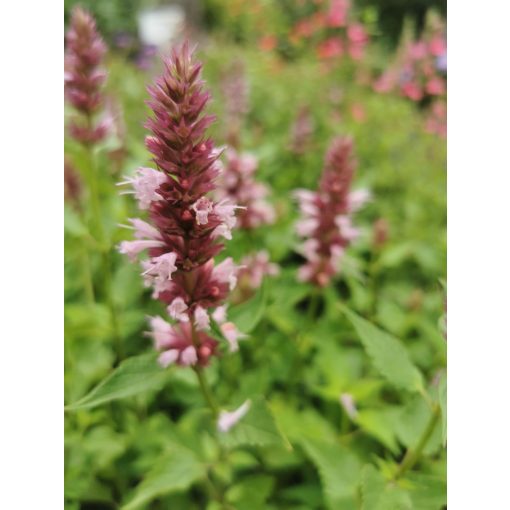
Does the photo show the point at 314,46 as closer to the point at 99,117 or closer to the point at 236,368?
the point at 99,117

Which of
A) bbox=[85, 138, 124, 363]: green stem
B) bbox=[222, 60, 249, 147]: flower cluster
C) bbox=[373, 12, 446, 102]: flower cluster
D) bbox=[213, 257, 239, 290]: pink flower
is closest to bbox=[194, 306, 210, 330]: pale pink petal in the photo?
bbox=[213, 257, 239, 290]: pink flower

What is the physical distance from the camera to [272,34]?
6.55 meters

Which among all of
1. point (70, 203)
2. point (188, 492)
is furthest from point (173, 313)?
point (70, 203)

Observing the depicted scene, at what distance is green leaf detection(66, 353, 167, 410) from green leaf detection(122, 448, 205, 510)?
301 millimetres

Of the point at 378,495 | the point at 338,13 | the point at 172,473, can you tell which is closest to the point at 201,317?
the point at 172,473

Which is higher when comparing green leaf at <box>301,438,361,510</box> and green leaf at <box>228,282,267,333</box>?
green leaf at <box>228,282,267,333</box>

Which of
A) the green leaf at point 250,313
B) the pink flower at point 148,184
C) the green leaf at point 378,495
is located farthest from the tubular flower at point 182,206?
the green leaf at point 378,495

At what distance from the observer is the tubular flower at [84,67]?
1.83 meters

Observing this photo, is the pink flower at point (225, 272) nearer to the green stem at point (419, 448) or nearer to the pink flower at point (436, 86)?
the green stem at point (419, 448)

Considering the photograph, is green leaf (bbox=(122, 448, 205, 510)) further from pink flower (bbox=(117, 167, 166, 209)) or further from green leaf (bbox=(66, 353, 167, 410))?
pink flower (bbox=(117, 167, 166, 209))

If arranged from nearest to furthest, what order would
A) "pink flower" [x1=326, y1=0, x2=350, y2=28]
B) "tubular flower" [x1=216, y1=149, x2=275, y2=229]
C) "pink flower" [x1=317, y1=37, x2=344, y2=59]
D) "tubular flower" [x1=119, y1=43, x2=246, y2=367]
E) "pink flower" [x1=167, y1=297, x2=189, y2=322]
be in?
"tubular flower" [x1=119, y1=43, x2=246, y2=367], "pink flower" [x1=167, y1=297, x2=189, y2=322], "tubular flower" [x1=216, y1=149, x2=275, y2=229], "pink flower" [x1=326, y1=0, x2=350, y2=28], "pink flower" [x1=317, y1=37, x2=344, y2=59]

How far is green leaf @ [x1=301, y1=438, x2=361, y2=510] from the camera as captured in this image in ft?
5.36

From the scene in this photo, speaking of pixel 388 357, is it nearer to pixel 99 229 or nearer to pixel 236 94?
pixel 99 229
